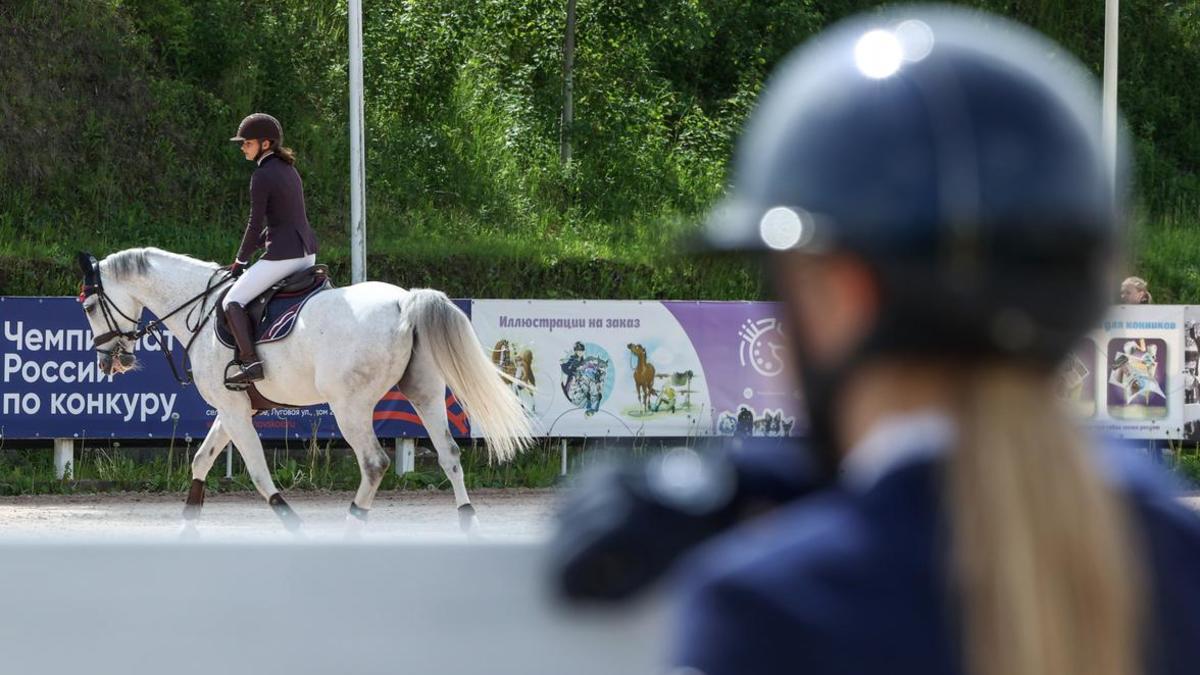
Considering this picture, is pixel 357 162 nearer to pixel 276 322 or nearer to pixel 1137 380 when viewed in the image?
pixel 276 322

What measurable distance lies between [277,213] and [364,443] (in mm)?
1777

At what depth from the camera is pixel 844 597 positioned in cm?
113

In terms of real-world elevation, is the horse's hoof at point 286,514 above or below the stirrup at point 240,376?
below

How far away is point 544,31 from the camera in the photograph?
27078 millimetres

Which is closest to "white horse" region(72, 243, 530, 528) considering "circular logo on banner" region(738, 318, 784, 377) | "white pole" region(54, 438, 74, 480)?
"white pole" region(54, 438, 74, 480)

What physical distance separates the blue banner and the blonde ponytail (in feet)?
50.4

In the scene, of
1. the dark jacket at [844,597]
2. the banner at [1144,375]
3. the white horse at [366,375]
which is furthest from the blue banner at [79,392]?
the dark jacket at [844,597]

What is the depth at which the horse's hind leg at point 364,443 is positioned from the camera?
11.8 metres

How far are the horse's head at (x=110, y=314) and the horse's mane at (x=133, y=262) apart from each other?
0.09m

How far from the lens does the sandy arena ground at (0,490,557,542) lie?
13.0 metres

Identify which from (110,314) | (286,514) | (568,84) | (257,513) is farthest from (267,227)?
(568,84)

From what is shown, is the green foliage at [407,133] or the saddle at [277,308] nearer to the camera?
the saddle at [277,308]

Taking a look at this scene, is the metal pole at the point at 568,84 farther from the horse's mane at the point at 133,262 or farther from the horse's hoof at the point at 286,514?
the horse's hoof at the point at 286,514

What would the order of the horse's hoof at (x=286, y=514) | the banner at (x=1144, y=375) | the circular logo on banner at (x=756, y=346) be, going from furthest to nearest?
the banner at (x=1144, y=375), the circular logo on banner at (x=756, y=346), the horse's hoof at (x=286, y=514)
